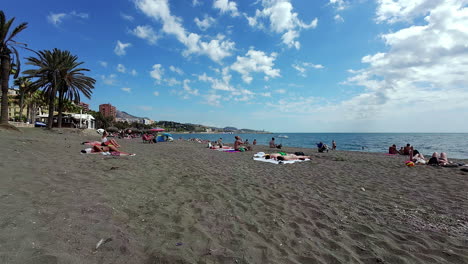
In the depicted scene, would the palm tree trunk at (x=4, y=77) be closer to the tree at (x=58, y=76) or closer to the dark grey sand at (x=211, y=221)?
the tree at (x=58, y=76)

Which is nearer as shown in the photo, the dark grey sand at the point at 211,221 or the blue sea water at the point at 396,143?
the dark grey sand at the point at 211,221

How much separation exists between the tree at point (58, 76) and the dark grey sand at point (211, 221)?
24002 millimetres

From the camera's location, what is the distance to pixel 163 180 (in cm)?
623

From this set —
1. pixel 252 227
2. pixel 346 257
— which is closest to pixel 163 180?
pixel 252 227

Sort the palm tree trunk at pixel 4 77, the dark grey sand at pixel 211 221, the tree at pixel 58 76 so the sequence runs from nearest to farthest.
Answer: the dark grey sand at pixel 211 221, the palm tree trunk at pixel 4 77, the tree at pixel 58 76

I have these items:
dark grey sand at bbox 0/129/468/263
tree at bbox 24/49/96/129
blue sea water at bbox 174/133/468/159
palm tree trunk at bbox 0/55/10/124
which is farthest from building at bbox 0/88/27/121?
dark grey sand at bbox 0/129/468/263

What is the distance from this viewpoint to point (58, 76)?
2500 centimetres

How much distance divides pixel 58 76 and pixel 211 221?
99.4 feet

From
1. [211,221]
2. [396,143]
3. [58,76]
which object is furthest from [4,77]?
[396,143]

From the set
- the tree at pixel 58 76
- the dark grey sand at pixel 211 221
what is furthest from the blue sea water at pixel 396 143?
the tree at pixel 58 76

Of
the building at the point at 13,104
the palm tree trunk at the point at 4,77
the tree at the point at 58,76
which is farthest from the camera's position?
the building at the point at 13,104

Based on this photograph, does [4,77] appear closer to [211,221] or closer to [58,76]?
[58,76]

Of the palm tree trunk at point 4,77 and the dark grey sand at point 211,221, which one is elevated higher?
the palm tree trunk at point 4,77

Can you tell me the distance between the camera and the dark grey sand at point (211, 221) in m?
2.62
